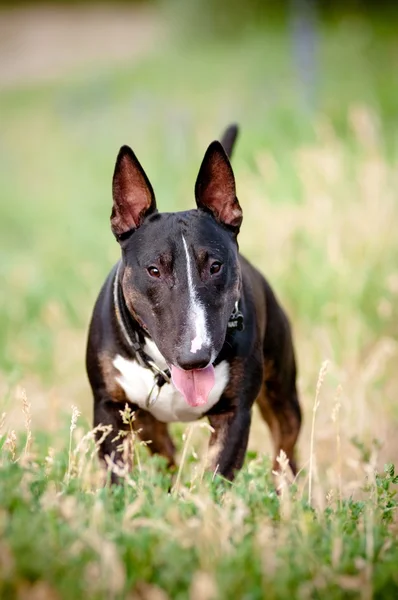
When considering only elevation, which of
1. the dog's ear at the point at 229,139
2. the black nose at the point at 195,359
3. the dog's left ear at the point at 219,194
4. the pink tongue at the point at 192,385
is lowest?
the pink tongue at the point at 192,385


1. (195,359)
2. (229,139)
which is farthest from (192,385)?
(229,139)

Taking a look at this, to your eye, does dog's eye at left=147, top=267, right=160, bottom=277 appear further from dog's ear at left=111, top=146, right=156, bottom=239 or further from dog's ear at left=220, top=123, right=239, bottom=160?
dog's ear at left=220, top=123, right=239, bottom=160

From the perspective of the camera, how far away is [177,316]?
429 cm

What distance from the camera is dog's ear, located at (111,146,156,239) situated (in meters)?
4.79

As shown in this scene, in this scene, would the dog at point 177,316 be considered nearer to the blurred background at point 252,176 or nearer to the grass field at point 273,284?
the grass field at point 273,284

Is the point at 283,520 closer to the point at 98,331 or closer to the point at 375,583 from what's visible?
the point at 375,583

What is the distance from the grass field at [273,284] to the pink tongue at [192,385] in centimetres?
31

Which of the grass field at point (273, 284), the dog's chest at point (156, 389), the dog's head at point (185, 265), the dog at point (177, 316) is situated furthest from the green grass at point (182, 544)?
the dog's chest at point (156, 389)

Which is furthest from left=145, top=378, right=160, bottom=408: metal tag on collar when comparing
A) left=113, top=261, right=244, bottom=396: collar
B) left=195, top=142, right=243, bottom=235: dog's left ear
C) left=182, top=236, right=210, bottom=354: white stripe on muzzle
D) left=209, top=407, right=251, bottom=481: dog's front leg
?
left=195, top=142, right=243, bottom=235: dog's left ear

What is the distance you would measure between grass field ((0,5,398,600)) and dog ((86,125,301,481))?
0.94 ft

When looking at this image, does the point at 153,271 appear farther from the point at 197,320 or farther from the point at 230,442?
the point at 230,442

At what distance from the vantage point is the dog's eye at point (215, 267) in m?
4.48

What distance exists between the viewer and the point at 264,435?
7113 millimetres

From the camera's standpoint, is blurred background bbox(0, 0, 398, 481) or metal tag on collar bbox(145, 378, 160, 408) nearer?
metal tag on collar bbox(145, 378, 160, 408)
